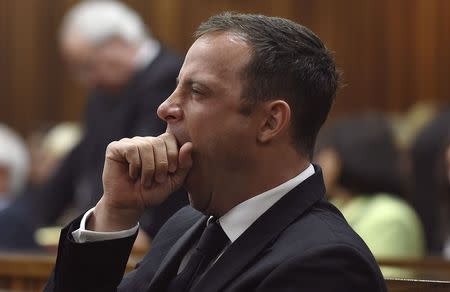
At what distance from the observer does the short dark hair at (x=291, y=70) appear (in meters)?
1.91

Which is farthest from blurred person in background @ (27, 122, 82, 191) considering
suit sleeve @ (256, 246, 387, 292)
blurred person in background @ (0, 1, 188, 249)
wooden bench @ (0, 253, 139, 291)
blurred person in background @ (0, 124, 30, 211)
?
suit sleeve @ (256, 246, 387, 292)

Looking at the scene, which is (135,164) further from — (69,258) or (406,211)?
(406,211)

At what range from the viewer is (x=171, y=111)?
6.42 ft

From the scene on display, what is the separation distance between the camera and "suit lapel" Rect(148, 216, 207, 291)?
2.00 metres

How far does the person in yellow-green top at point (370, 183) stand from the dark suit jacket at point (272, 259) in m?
2.15

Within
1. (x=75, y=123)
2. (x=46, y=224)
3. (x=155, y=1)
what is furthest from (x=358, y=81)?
(x=46, y=224)

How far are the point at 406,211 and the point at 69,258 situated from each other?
2509 millimetres

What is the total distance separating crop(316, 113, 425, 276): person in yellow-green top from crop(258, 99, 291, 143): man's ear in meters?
2.26

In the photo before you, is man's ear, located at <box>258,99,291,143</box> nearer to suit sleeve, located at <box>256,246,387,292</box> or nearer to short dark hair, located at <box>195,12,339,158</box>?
short dark hair, located at <box>195,12,339,158</box>

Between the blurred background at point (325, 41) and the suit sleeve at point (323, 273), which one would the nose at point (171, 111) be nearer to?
the suit sleeve at point (323, 273)

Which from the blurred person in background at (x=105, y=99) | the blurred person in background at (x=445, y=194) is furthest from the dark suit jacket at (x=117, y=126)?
the blurred person in background at (x=445, y=194)

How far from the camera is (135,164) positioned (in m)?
1.95

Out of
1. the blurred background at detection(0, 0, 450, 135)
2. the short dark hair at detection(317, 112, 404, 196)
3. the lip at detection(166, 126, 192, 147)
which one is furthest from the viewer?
the blurred background at detection(0, 0, 450, 135)

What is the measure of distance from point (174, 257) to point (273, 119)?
35 centimetres
